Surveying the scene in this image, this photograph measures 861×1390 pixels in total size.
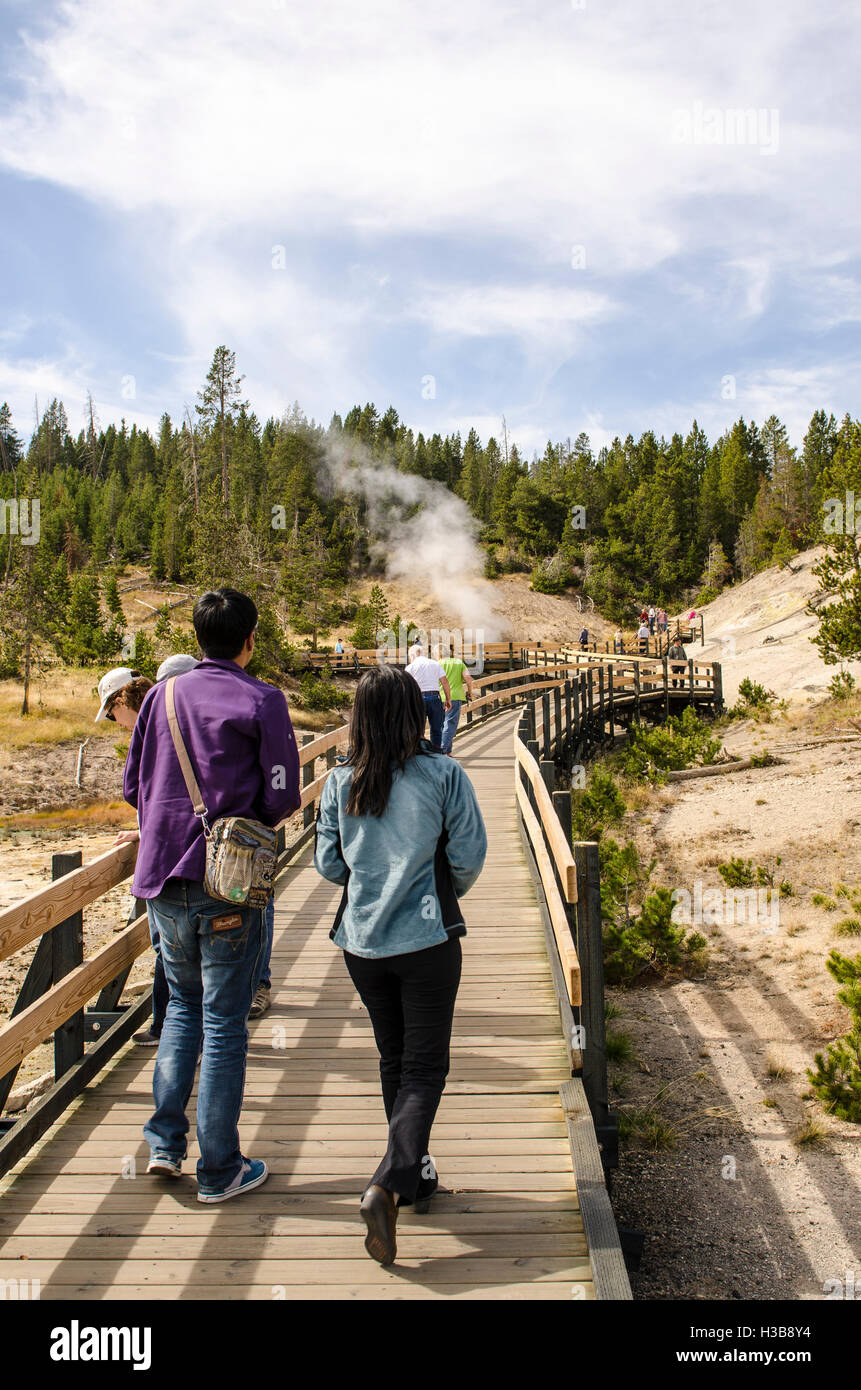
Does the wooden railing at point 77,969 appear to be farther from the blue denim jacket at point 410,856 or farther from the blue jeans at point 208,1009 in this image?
the blue denim jacket at point 410,856

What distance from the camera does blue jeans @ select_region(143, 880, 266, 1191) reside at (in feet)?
10.9

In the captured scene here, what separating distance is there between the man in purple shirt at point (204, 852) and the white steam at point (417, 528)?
194 ft

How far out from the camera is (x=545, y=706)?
12945mm

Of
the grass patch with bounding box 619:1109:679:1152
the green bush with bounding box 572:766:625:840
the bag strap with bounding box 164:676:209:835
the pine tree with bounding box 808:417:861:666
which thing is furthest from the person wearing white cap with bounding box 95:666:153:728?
the pine tree with bounding box 808:417:861:666

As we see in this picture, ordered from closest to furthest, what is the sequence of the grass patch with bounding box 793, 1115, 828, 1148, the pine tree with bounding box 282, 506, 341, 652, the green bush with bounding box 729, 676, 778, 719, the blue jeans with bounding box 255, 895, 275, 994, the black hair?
the black hair, the blue jeans with bounding box 255, 895, 275, 994, the grass patch with bounding box 793, 1115, 828, 1148, the green bush with bounding box 729, 676, 778, 719, the pine tree with bounding box 282, 506, 341, 652

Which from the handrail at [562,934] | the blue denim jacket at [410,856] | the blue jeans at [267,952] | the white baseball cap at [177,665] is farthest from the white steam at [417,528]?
the blue denim jacket at [410,856]

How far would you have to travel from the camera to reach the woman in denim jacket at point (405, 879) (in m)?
3.06

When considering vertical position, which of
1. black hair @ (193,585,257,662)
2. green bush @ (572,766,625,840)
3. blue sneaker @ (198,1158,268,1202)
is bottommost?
green bush @ (572,766,625,840)

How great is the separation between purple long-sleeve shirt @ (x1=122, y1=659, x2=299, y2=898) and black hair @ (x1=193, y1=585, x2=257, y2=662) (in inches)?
2.5

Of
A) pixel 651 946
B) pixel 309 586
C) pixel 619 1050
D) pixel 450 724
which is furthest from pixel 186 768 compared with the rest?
pixel 309 586

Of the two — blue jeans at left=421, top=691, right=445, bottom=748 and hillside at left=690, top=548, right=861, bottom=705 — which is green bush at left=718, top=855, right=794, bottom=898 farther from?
hillside at left=690, top=548, right=861, bottom=705

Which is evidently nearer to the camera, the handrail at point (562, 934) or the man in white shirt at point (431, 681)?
the handrail at point (562, 934)
